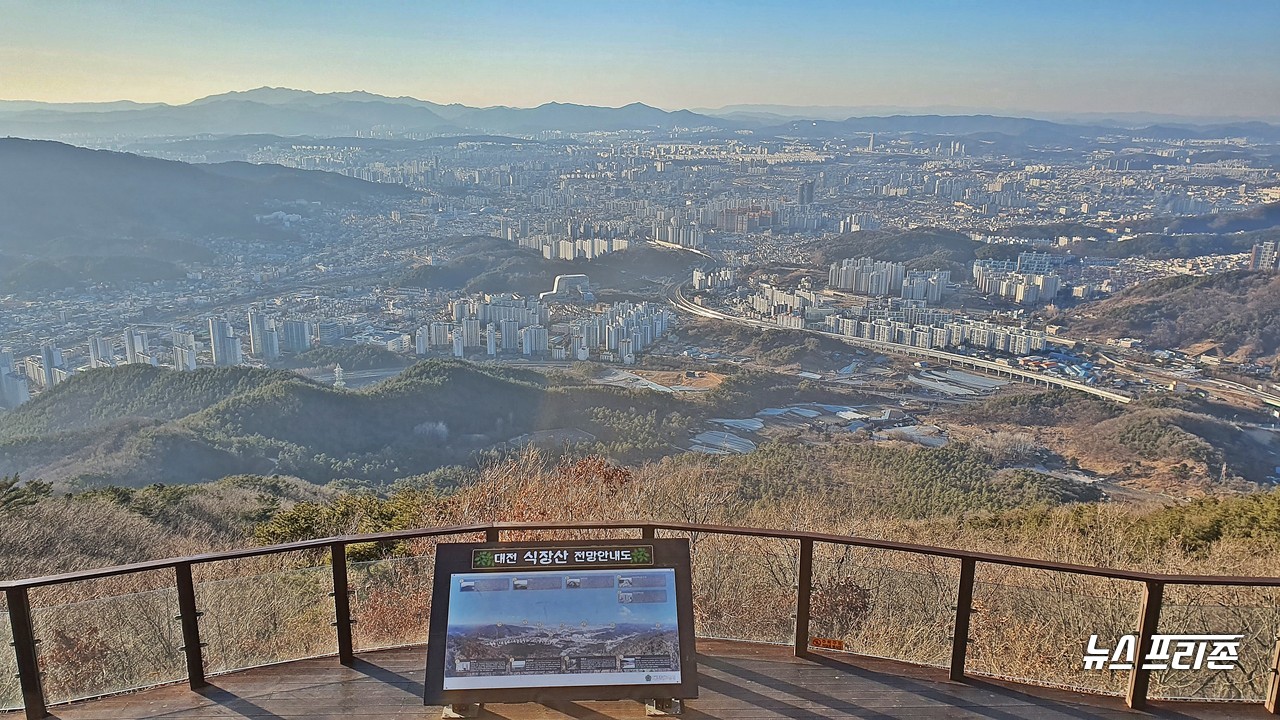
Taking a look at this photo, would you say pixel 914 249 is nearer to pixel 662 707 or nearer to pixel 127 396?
pixel 127 396

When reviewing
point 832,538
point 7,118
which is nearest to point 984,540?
point 832,538

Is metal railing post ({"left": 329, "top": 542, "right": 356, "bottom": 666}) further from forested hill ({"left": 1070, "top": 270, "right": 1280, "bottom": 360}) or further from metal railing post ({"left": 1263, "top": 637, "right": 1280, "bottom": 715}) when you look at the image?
forested hill ({"left": 1070, "top": 270, "right": 1280, "bottom": 360})

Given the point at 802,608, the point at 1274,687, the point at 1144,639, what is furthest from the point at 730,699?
the point at 1274,687

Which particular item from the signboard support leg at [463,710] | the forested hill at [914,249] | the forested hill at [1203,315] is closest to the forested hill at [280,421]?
the signboard support leg at [463,710]

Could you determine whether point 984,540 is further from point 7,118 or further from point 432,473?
point 7,118

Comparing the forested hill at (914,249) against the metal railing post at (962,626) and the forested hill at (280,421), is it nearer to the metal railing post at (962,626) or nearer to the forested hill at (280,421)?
the forested hill at (280,421)

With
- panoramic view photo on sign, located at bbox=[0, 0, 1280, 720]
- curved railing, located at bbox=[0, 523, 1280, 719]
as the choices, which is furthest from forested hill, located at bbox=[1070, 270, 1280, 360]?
curved railing, located at bbox=[0, 523, 1280, 719]
